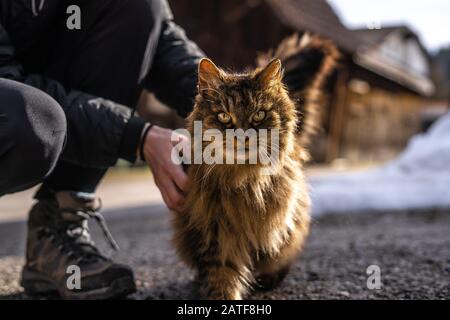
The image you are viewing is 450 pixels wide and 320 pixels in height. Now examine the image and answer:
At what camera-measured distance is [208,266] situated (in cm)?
169

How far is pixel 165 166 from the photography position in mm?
1670

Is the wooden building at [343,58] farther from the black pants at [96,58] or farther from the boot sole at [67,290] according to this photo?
the boot sole at [67,290]

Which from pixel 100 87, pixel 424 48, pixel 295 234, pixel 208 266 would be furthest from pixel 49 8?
pixel 424 48

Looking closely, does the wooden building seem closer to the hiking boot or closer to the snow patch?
the snow patch

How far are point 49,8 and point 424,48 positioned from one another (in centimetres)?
2057

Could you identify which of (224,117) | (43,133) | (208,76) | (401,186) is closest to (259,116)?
(224,117)

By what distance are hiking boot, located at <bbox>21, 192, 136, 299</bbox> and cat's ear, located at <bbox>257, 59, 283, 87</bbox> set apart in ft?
2.58

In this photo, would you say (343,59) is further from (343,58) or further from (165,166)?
(165,166)

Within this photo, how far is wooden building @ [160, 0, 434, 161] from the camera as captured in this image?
9.32 meters

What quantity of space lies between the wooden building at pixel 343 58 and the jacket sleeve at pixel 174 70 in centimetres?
416

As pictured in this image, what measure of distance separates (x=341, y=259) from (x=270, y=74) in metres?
1.06

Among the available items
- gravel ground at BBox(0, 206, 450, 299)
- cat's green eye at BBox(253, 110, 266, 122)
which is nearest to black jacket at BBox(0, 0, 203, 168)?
cat's green eye at BBox(253, 110, 266, 122)

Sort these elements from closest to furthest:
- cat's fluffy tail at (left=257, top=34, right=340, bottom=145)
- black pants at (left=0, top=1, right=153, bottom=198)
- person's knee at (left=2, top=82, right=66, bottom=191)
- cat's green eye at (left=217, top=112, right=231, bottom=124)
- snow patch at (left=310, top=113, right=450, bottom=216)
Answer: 1. person's knee at (left=2, top=82, right=66, bottom=191)
2. cat's green eye at (left=217, top=112, right=231, bottom=124)
3. black pants at (left=0, top=1, right=153, bottom=198)
4. cat's fluffy tail at (left=257, top=34, right=340, bottom=145)
5. snow patch at (left=310, top=113, right=450, bottom=216)

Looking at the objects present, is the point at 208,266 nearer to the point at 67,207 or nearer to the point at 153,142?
the point at 153,142
